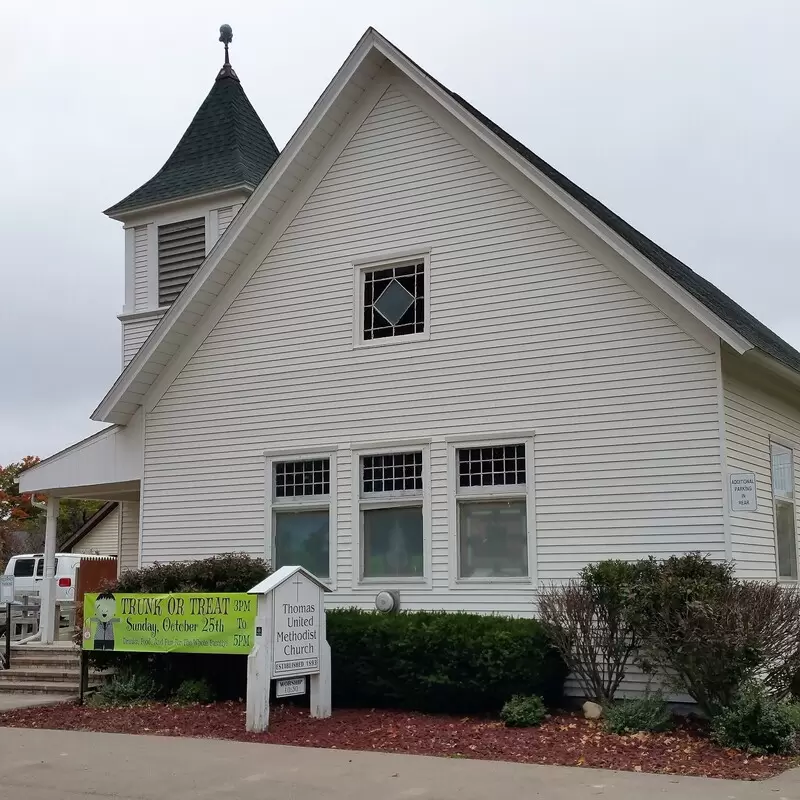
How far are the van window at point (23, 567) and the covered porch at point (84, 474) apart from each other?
443 inches

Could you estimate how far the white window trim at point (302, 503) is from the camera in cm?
1389

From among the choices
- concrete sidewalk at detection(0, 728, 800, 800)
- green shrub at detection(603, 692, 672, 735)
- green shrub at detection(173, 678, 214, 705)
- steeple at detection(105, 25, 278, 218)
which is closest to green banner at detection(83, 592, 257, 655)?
green shrub at detection(173, 678, 214, 705)

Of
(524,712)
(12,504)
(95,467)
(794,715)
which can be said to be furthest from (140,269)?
(12,504)

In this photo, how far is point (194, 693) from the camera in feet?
42.0

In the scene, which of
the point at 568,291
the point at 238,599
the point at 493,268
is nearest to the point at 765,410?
the point at 568,291

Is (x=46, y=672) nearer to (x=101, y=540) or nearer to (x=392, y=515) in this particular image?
(x=392, y=515)

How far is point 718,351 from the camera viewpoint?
1172cm

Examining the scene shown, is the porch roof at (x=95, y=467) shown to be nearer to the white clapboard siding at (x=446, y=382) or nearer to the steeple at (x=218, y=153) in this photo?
the white clapboard siding at (x=446, y=382)

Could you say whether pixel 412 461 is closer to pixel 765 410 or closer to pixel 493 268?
pixel 493 268

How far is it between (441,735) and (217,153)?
11.7 metres

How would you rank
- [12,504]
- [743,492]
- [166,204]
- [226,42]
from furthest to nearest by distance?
[12,504] → [226,42] → [166,204] → [743,492]

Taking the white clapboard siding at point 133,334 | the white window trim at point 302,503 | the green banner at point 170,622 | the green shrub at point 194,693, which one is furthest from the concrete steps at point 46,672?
the white clapboard siding at point 133,334

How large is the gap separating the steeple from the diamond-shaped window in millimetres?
4186

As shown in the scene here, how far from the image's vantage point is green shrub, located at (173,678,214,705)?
12.8 m
